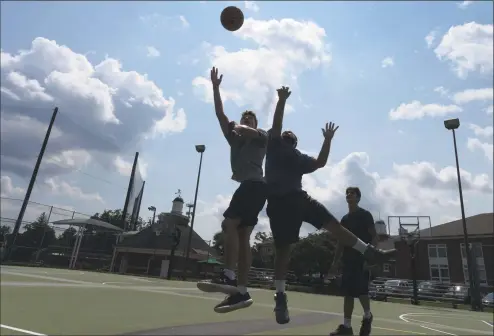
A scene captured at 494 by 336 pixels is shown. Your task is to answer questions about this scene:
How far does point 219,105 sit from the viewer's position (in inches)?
161

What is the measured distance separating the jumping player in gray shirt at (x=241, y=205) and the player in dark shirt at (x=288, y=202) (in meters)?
0.14

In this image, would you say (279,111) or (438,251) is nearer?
(279,111)

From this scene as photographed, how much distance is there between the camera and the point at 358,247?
13.1 ft

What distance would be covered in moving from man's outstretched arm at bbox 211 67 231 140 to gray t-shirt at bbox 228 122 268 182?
0.06m

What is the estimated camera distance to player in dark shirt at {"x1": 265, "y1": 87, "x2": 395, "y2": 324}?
12.5ft

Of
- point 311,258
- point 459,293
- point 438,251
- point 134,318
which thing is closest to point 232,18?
point 134,318

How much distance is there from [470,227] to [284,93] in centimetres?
5106

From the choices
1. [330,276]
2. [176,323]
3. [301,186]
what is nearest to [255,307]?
[176,323]

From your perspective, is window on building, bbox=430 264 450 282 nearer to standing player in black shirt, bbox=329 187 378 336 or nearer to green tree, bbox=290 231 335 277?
green tree, bbox=290 231 335 277

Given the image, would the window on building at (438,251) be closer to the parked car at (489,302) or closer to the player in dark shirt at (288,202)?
the parked car at (489,302)

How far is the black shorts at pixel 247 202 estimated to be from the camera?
3.64 meters

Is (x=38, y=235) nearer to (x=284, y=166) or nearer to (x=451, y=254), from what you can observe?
(x=284, y=166)

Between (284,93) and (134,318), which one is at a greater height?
(284,93)

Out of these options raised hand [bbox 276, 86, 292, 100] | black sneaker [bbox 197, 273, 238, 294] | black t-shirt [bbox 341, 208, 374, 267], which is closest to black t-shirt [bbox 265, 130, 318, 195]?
raised hand [bbox 276, 86, 292, 100]
